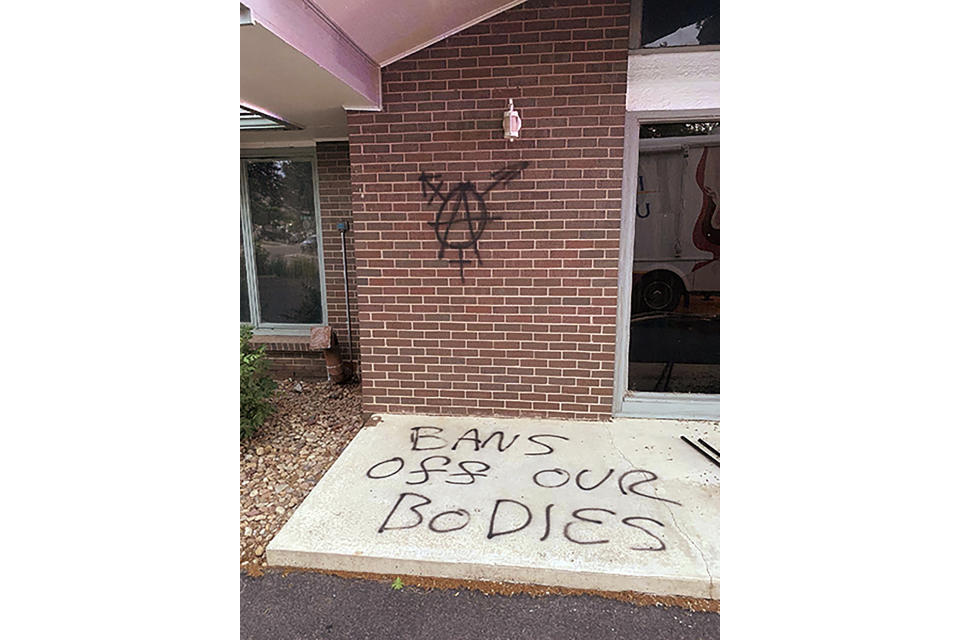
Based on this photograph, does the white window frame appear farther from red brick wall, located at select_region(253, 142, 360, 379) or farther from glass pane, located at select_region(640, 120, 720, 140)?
red brick wall, located at select_region(253, 142, 360, 379)

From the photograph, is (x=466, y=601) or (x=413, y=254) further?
(x=413, y=254)

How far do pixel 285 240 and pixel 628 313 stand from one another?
3.72 meters

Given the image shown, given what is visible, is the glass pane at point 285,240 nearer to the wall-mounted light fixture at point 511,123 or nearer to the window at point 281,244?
the window at point 281,244

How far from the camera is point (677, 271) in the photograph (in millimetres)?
5246

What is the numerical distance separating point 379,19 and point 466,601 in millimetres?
3239

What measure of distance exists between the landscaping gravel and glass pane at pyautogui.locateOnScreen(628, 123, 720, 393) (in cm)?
260

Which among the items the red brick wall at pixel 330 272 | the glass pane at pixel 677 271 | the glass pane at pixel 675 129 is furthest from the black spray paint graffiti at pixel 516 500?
the glass pane at pixel 675 129

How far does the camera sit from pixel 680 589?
230cm

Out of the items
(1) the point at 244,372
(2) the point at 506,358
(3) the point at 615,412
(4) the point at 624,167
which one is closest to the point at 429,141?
(4) the point at 624,167

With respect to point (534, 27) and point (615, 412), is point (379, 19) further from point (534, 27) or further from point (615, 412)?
point (615, 412)

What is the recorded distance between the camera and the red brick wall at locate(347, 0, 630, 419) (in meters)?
3.57

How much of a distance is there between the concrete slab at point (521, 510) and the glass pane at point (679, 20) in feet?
9.67

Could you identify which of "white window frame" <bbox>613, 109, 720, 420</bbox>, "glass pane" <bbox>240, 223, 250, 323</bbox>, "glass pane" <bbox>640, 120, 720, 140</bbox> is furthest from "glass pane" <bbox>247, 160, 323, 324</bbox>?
"glass pane" <bbox>640, 120, 720, 140</bbox>

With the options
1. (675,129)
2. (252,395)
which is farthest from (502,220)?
(252,395)
